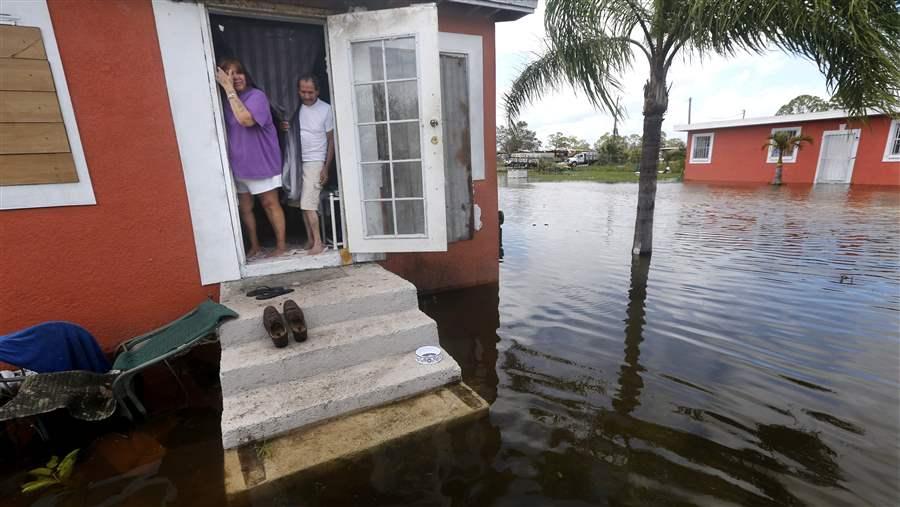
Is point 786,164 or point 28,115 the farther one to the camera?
point 786,164

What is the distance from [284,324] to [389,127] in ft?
5.90

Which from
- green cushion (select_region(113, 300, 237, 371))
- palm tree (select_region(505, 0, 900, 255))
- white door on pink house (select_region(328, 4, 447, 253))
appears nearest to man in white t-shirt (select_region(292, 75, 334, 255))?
white door on pink house (select_region(328, 4, 447, 253))

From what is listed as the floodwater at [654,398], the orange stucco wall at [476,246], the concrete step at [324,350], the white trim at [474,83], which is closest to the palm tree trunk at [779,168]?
the floodwater at [654,398]

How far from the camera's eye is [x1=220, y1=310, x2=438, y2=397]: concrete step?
2428 mm

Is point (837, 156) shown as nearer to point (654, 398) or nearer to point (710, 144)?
point (710, 144)

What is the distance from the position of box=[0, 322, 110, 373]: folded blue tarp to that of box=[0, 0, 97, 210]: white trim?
2.76 feet

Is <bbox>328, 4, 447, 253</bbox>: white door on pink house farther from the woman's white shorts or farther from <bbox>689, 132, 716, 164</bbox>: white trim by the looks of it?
<bbox>689, 132, 716, 164</bbox>: white trim

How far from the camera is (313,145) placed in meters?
3.91

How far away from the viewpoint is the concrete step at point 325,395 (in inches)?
87.3

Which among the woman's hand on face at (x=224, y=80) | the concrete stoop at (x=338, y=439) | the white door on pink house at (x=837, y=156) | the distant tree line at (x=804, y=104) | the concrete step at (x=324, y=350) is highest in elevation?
the distant tree line at (x=804, y=104)

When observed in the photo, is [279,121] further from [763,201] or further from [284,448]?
[763,201]

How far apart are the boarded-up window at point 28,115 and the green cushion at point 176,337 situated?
1.25 metres

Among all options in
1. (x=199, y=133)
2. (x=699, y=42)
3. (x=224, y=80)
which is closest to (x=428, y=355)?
(x=199, y=133)

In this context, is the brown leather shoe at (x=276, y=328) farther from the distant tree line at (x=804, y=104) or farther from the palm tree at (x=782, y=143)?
the distant tree line at (x=804, y=104)
